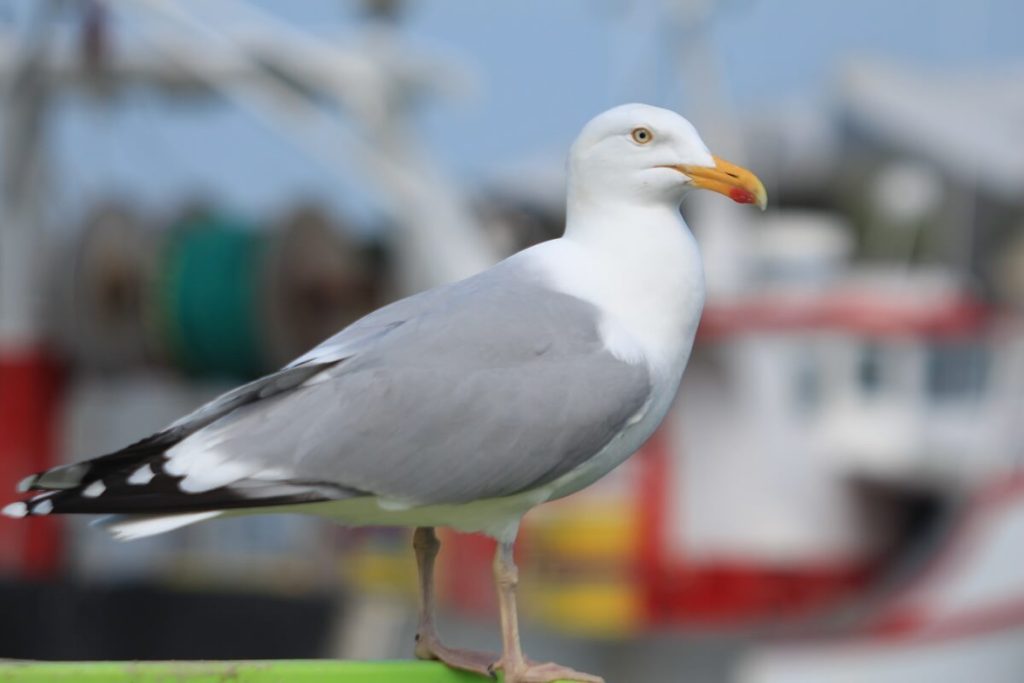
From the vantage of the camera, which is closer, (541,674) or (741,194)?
(541,674)

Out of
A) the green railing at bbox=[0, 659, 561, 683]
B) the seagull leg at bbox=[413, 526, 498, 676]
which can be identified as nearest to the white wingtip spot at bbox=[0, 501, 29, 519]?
the green railing at bbox=[0, 659, 561, 683]

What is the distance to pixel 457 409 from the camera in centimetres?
205

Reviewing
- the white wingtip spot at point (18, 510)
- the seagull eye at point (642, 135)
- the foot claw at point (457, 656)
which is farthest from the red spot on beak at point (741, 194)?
the white wingtip spot at point (18, 510)

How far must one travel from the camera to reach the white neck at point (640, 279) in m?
2.10

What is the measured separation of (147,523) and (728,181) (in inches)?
30.8

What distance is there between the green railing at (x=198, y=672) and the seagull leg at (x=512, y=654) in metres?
0.14

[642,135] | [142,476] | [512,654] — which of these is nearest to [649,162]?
[642,135]

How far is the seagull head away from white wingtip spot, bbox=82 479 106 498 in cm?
70

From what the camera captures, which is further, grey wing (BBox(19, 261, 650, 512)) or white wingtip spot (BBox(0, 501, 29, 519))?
grey wing (BBox(19, 261, 650, 512))

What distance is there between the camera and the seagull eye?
217 centimetres

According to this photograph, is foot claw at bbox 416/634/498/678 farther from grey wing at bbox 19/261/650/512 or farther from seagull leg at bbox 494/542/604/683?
grey wing at bbox 19/261/650/512

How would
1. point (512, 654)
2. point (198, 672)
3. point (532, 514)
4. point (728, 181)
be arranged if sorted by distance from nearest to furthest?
point (198, 672), point (512, 654), point (728, 181), point (532, 514)

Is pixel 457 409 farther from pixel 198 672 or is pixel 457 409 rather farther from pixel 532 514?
pixel 532 514

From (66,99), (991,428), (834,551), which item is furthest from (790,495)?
(66,99)
